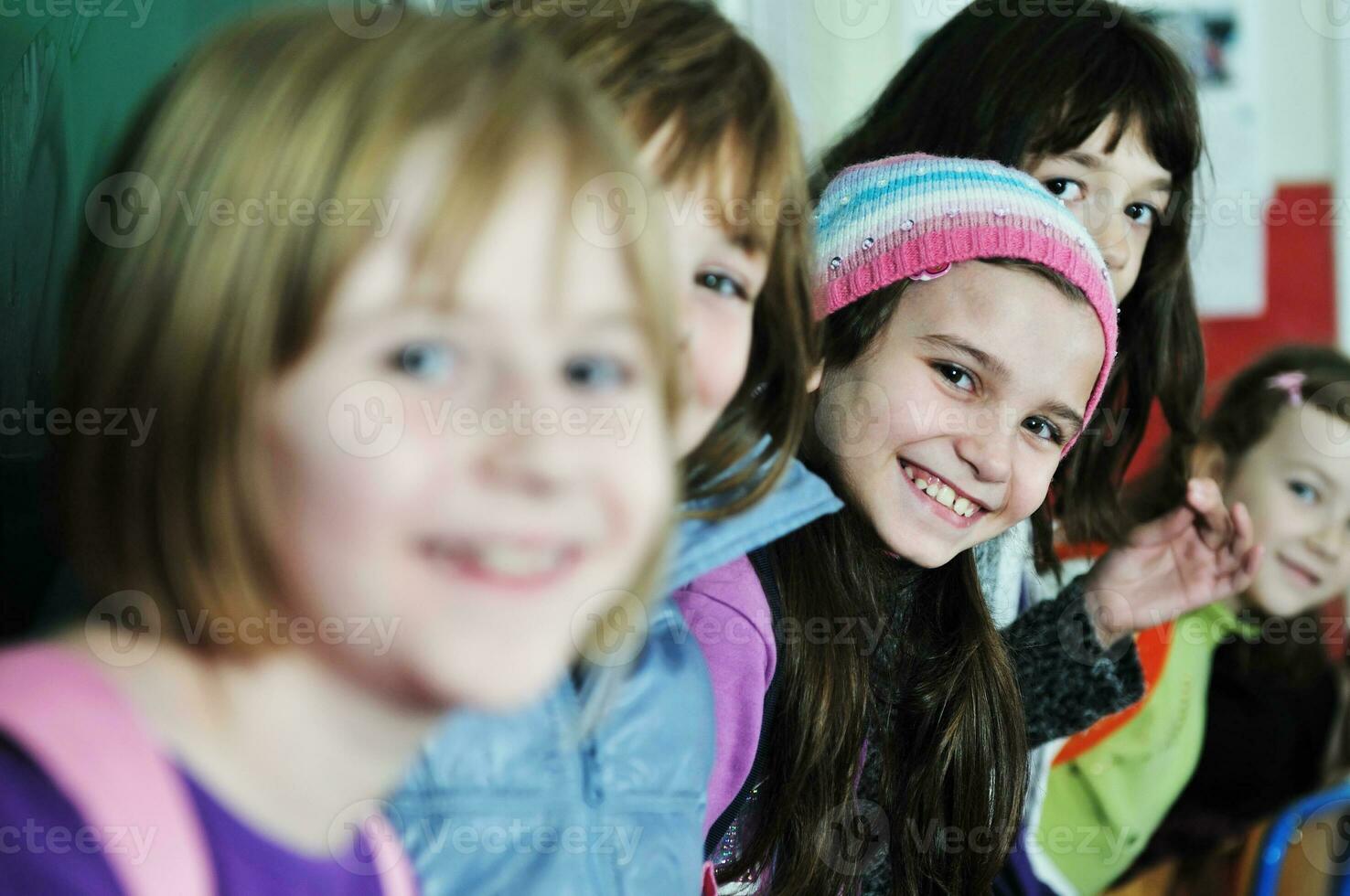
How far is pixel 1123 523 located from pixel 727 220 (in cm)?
83

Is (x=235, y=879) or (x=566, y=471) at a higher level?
(x=566, y=471)

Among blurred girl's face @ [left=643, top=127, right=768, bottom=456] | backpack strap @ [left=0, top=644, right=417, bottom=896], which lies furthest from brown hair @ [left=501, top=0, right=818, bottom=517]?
backpack strap @ [left=0, top=644, right=417, bottom=896]

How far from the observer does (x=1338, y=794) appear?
1.38 metres

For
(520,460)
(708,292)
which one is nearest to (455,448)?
(520,460)

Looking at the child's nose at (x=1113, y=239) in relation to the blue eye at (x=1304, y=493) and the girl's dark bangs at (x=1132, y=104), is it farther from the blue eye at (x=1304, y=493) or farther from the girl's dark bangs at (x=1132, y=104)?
the blue eye at (x=1304, y=493)

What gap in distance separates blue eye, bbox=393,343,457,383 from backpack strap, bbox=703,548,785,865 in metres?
0.53

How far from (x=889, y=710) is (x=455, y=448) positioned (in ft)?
2.26

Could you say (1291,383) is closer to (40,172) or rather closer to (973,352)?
(973,352)

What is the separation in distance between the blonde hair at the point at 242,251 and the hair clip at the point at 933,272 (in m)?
0.53

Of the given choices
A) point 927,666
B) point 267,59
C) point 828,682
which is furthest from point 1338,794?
point 267,59

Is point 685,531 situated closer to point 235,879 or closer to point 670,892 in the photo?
point 670,892

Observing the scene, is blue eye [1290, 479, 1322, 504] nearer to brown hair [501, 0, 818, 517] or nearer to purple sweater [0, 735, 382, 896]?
brown hair [501, 0, 818, 517]

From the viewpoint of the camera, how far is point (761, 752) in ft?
3.19

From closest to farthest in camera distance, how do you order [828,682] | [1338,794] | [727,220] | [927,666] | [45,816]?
[45,816]
[727,220]
[828,682]
[927,666]
[1338,794]
